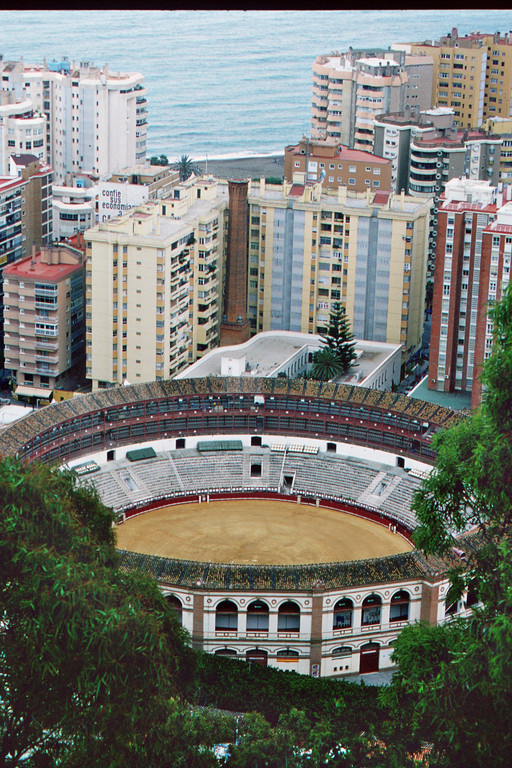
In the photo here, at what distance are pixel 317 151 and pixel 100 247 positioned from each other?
900 cm

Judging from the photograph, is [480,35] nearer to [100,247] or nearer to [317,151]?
[317,151]

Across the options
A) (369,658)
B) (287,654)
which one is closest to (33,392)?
(287,654)

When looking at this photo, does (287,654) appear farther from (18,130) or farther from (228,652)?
(18,130)

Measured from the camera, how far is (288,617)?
600 inches

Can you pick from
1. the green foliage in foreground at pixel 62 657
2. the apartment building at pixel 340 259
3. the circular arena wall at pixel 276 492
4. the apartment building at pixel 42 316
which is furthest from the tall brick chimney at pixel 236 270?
the green foliage in foreground at pixel 62 657

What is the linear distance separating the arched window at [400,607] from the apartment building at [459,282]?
23.5 feet

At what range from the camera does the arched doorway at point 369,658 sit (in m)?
15.5

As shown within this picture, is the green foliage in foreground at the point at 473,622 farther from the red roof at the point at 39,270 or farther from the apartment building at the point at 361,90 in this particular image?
the apartment building at the point at 361,90

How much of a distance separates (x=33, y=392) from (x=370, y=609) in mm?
10588

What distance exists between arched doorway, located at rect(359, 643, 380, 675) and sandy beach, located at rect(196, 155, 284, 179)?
2181cm

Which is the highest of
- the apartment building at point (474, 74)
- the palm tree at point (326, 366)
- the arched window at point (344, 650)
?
the apartment building at point (474, 74)

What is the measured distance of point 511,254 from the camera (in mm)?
21328

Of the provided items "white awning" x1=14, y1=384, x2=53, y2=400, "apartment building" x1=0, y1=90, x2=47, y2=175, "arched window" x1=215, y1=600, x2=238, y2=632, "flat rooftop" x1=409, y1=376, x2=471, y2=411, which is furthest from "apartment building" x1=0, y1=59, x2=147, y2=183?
"arched window" x1=215, y1=600, x2=238, y2=632

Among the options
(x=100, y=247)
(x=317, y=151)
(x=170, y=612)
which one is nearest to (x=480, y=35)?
(x=317, y=151)
